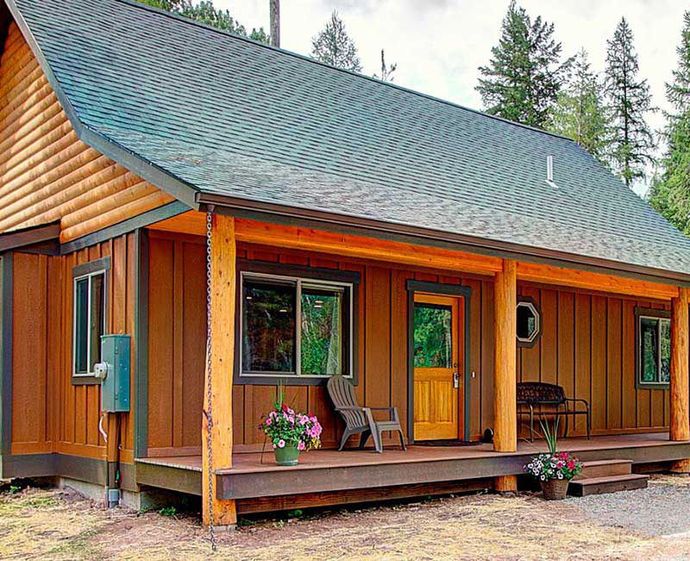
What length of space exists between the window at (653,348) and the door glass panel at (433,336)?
3771mm

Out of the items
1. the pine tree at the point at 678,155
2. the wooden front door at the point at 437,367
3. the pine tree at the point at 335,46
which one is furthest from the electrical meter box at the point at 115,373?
the pine tree at the point at 335,46

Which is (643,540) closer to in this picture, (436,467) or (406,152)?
(436,467)

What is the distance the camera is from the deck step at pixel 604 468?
359 inches

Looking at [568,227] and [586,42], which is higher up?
[586,42]

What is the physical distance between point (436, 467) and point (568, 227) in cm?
420

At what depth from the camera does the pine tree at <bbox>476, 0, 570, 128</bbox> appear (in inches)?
1176

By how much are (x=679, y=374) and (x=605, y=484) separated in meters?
2.41

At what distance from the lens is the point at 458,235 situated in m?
8.27

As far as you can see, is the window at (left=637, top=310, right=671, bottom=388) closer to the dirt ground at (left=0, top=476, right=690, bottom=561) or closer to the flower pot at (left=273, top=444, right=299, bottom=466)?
the dirt ground at (left=0, top=476, right=690, bottom=561)

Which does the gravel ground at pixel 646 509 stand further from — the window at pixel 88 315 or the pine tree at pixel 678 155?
the pine tree at pixel 678 155

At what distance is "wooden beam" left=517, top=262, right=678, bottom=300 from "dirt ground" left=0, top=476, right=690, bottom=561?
232 cm

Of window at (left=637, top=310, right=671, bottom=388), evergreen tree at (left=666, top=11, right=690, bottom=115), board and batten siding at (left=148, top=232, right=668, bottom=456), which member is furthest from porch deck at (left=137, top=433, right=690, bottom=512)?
evergreen tree at (left=666, top=11, right=690, bottom=115)

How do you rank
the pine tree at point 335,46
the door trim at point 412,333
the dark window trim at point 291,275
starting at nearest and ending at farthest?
the dark window trim at point 291,275 < the door trim at point 412,333 < the pine tree at point 335,46

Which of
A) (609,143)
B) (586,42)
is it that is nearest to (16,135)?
(609,143)
